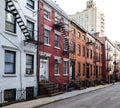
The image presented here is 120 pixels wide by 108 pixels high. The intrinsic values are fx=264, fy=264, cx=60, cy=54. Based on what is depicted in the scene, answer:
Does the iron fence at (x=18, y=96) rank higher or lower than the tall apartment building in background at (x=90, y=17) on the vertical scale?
lower

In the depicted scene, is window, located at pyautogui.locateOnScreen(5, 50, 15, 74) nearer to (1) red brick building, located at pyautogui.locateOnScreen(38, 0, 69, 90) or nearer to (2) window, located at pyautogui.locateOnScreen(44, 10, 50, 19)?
(1) red brick building, located at pyautogui.locateOnScreen(38, 0, 69, 90)

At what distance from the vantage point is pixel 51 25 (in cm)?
2881

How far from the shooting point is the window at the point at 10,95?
1970 cm

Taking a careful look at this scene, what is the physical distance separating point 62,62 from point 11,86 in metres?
12.3

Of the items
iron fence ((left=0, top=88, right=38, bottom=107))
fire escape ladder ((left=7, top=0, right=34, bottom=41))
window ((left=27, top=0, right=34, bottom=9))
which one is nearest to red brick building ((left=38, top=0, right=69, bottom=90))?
window ((left=27, top=0, right=34, bottom=9))

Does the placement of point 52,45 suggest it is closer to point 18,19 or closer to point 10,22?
point 18,19

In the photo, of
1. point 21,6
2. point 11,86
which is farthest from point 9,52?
point 21,6

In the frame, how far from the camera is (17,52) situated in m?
21.2

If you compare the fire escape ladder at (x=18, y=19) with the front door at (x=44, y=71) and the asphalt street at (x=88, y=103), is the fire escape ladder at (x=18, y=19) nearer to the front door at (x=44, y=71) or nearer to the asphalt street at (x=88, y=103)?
the front door at (x=44, y=71)

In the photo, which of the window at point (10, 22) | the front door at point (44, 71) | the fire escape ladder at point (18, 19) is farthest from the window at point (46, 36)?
the window at point (10, 22)

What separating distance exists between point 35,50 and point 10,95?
564 cm

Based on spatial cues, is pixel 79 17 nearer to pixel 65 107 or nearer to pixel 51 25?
pixel 51 25

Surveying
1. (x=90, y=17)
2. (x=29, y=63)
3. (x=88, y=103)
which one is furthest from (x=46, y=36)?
(x=90, y=17)

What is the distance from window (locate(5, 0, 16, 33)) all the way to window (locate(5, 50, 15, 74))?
181 centimetres
